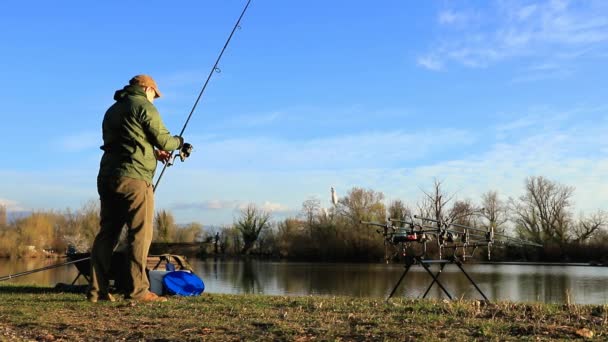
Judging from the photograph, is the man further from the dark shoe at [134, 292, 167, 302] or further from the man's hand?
the man's hand

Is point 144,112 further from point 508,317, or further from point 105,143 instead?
point 508,317

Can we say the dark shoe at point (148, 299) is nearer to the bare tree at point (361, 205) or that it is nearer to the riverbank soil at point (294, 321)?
the riverbank soil at point (294, 321)

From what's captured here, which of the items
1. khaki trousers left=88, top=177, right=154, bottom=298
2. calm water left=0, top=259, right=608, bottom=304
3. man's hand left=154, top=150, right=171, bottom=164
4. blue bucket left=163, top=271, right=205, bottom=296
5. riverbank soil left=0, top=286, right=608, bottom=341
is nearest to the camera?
riverbank soil left=0, top=286, right=608, bottom=341

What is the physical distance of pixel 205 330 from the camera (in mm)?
3572

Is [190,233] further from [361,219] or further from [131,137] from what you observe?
[131,137]

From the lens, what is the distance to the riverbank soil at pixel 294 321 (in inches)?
133

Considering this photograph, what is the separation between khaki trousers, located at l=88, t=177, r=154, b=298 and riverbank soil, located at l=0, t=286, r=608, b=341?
0.21 meters

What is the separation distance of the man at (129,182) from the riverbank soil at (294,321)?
27 centimetres

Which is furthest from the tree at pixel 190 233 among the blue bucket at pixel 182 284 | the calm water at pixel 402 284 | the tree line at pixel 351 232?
the blue bucket at pixel 182 284

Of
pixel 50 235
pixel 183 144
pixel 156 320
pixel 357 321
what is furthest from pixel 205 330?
pixel 50 235

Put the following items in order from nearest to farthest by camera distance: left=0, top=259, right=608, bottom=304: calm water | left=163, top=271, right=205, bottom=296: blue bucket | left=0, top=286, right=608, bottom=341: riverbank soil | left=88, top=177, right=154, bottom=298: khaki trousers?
1. left=0, top=286, right=608, bottom=341: riverbank soil
2. left=88, top=177, right=154, bottom=298: khaki trousers
3. left=163, top=271, right=205, bottom=296: blue bucket
4. left=0, top=259, right=608, bottom=304: calm water

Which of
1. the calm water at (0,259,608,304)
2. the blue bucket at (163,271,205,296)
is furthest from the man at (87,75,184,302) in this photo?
the calm water at (0,259,608,304)

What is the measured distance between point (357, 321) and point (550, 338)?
123 cm

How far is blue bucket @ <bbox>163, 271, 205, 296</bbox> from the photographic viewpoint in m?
5.82
